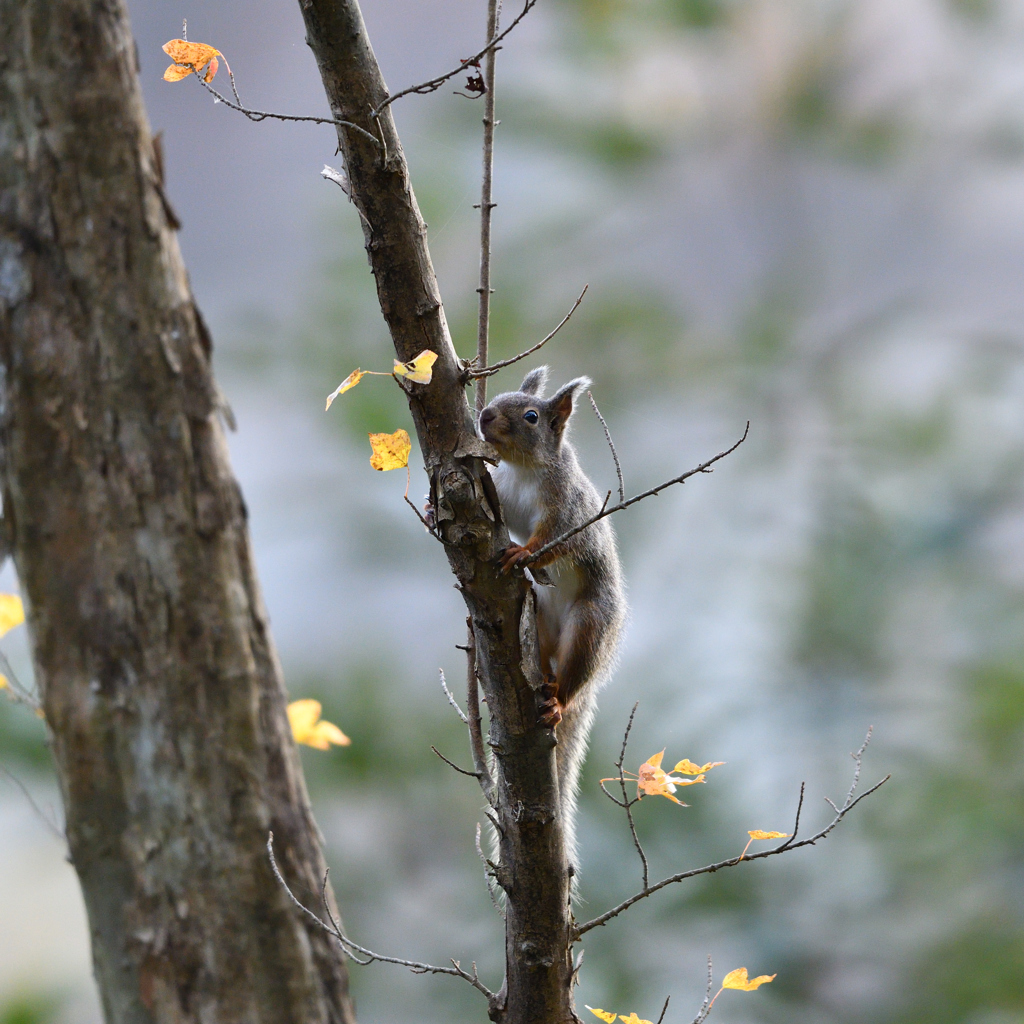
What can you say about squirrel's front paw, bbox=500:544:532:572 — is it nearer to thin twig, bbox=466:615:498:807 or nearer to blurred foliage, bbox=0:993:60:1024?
thin twig, bbox=466:615:498:807

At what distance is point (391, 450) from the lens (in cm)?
125

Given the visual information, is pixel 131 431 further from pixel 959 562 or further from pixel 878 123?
pixel 878 123

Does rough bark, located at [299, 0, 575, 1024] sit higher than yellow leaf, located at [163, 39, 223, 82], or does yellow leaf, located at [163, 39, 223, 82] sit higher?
yellow leaf, located at [163, 39, 223, 82]

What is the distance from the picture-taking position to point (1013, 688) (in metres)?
4.29

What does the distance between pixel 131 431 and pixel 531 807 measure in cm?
103

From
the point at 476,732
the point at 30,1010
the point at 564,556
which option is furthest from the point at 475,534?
the point at 30,1010

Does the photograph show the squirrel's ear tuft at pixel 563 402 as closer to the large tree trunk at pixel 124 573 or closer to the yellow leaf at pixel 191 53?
the large tree trunk at pixel 124 573

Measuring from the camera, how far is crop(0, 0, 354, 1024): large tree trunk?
174 cm

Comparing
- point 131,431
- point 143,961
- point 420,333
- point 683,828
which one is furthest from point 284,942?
point 683,828

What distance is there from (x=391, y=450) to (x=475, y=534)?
0.17 m

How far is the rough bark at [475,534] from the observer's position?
1.10 metres

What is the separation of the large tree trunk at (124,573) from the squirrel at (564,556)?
1.84ft

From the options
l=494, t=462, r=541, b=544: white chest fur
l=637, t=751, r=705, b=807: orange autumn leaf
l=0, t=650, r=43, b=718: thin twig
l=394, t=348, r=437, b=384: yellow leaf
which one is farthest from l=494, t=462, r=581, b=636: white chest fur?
l=0, t=650, r=43, b=718: thin twig

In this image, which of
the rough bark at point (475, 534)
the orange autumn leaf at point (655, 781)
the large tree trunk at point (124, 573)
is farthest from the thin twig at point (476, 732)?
the large tree trunk at point (124, 573)
